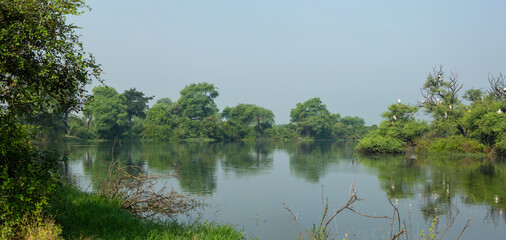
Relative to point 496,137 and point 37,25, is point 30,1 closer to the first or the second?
point 37,25

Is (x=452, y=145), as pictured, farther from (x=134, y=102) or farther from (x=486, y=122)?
(x=134, y=102)

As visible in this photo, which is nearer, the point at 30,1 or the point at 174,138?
the point at 30,1

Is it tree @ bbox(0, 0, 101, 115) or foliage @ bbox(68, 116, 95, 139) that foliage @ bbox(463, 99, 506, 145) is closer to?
tree @ bbox(0, 0, 101, 115)

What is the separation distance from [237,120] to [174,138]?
63.2 ft

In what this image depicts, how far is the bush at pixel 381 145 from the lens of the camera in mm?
40719

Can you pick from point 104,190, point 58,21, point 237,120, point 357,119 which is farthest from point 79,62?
point 357,119

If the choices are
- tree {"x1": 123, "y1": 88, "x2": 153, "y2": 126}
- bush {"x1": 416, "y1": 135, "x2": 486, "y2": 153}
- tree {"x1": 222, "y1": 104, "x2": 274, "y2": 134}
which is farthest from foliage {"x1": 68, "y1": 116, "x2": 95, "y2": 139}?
bush {"x1": 416, "y1": 135, "x2": 486, "y2": 153}

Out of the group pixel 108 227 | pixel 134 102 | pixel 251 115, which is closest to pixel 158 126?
pixel 134 102

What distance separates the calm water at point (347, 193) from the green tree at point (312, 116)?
208ft

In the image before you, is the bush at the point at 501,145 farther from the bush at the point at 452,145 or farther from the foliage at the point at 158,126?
the foliage at the point at 158,126

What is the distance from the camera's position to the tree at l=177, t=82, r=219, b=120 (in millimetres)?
86812

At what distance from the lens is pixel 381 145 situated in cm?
4078

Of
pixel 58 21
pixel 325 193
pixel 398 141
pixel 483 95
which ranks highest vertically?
pixel 483 95

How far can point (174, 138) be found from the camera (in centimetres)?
7494
